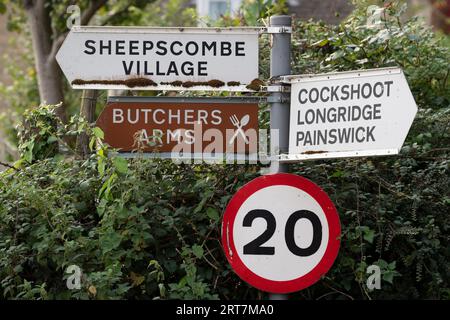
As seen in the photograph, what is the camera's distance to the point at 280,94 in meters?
4.95

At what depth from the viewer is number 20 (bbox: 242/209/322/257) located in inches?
191

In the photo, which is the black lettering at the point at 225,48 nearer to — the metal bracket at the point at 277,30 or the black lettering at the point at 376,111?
the metal bracket at the point at 277,30

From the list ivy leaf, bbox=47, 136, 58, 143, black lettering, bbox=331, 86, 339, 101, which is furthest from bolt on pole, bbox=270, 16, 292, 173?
ivy leaf, bbox=47, 136, 58, 143

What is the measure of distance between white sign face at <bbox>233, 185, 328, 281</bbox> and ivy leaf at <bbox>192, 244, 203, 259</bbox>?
491mm

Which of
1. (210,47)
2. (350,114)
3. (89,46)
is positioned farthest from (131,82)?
(350,114)

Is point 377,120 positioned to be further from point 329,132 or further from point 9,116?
point 9,116

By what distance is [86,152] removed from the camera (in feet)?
20.4

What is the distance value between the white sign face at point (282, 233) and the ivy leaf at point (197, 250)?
0.49m

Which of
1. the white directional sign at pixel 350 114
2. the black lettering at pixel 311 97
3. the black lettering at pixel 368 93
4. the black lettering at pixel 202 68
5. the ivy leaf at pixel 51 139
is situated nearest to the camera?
the white directional sign at pixel 350 114

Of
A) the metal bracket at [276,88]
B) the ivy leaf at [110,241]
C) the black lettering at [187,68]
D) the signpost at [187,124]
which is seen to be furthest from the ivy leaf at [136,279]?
the metal bracket at [276,88]

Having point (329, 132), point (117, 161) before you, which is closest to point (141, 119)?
point (117, 161)

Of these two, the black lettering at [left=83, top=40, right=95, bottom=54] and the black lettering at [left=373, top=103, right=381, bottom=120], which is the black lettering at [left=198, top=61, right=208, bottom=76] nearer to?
the black lettering at [left=83, top=40, right=95, bottom=54]

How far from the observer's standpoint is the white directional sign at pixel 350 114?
14.6 feet

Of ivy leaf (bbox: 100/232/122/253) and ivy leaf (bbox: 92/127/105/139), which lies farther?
ivy leaf (bbox: 100/232/122/253)
